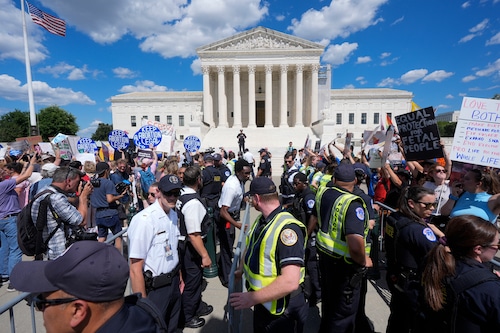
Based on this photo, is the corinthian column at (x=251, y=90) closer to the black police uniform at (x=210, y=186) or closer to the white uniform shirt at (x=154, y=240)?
the black police uniform at (x=210, y=186)

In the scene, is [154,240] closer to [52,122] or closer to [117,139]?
[117,139]

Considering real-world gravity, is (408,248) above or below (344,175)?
below

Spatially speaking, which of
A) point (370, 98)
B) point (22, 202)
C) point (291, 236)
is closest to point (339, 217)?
point (291, 236)

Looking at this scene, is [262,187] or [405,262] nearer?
[262,187]

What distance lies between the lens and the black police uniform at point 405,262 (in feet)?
7.74

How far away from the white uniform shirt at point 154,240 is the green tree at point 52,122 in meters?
66.3

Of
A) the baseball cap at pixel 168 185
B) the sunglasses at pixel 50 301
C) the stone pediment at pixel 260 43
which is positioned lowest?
the sunglasses at pixel 50 301

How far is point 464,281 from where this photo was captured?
5.49 ft

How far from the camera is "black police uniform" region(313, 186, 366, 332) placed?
2.65 metres

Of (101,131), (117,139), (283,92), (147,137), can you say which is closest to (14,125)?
(101,131)

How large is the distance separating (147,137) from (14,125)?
6904cm

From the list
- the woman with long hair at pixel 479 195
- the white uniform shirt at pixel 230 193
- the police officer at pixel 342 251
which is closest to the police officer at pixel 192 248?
the white uniform shirt at pixel 230 193

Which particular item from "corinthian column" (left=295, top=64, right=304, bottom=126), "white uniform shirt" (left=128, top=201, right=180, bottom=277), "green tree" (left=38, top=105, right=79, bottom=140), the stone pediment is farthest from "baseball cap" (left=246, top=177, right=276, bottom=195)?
"green tree" (left=38, top=105, right=79, bottom=140)

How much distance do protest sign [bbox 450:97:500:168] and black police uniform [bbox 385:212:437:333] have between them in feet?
5.48
